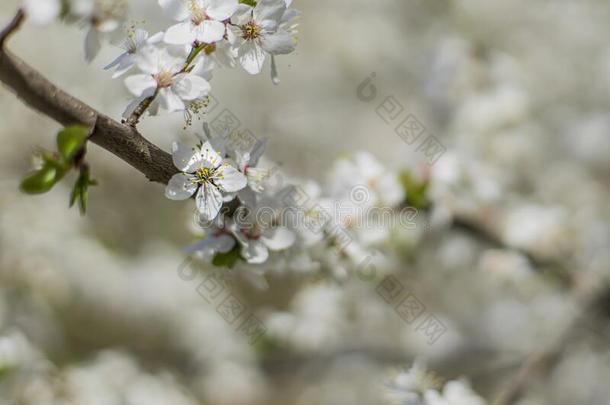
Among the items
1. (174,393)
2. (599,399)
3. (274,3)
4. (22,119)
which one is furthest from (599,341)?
(22,119)

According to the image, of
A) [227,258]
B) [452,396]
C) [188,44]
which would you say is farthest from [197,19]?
[452,396]

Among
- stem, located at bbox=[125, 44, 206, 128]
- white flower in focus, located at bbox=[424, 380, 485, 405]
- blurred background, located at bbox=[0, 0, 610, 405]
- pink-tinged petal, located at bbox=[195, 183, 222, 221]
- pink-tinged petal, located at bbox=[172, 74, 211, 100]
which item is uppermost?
blurred background, located at bbox=[0, 0, 610, 405]

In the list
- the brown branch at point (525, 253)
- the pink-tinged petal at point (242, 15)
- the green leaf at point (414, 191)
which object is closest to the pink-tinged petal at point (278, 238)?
the pink-tinged petal at point (242, 15)

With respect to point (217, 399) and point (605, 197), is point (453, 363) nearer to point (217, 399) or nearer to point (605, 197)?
point (217, 399)

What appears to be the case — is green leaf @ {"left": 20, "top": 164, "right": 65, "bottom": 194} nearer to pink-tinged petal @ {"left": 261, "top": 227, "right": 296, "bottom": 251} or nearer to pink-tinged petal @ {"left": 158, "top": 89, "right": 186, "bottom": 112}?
pink-tinged petal @ {"left": 158, "top": 89, "right": 186, "bottom": 112}

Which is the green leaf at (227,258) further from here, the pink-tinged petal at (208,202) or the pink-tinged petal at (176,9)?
the pink-tinged petal at (176,9)

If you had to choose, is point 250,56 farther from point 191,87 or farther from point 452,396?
point 452,396

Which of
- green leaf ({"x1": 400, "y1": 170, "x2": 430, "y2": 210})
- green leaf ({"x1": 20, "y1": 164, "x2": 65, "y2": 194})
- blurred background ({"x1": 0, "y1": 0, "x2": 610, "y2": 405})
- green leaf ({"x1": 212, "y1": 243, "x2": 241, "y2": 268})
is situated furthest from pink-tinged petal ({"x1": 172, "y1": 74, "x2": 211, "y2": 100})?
green leaf ({"x1": 400, "y1": 170, "x2": 430, "y2": 210})
